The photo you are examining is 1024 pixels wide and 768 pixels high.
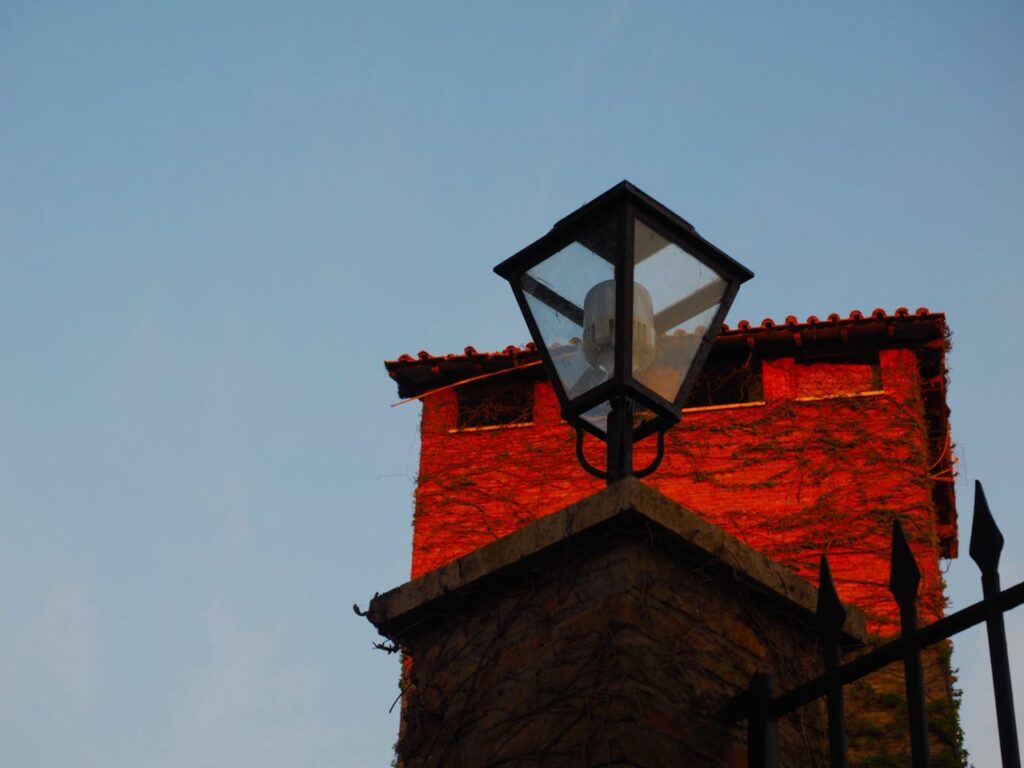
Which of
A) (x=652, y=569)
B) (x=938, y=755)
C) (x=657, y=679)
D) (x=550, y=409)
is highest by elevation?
(x=550, y=409)

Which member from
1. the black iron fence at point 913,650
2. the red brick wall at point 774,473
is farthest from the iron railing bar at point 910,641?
the red brick wall at point 774,473

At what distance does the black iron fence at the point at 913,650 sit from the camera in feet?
8.77

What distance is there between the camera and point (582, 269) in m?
3.93

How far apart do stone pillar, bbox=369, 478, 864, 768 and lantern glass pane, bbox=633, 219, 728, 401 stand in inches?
16.5

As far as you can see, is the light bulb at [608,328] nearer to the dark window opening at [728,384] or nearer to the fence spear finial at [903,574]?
the fence spear finial at [903,574]

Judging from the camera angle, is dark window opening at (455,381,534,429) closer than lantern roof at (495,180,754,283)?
No

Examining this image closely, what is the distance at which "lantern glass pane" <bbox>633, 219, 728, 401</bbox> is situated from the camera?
12.6 feet

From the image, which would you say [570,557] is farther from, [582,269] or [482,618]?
[582,269]

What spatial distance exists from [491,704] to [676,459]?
1145cm

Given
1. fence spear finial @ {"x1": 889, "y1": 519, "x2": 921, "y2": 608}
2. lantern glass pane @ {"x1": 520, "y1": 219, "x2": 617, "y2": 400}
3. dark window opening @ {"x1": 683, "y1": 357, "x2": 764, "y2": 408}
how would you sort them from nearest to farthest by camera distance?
fence spear finial @ {"x1": 889, "y1": 519, "x2": 921, "y2": 608}, lantern glass pane @ {"x1": 520, "y1": 219, "x2": 617, "y2": 400}, dark window opening @ {"x1": 683, "y1": 357, "x2": 764, "y2": 408}

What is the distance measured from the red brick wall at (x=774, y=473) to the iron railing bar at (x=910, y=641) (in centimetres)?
1122

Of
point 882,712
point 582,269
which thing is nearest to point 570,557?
point 582,269

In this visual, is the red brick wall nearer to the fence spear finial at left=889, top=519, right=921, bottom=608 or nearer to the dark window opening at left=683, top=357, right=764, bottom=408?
the dark window opening at left=683, top=357, right=764, bottom=408

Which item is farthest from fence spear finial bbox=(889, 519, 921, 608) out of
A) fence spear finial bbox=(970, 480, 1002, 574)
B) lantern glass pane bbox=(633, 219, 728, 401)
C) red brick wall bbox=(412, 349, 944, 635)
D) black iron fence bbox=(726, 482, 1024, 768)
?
red brick wall bbox=(412, 349, 944, 635)
